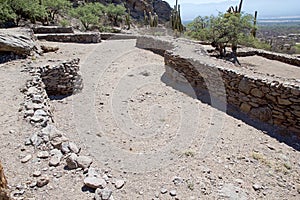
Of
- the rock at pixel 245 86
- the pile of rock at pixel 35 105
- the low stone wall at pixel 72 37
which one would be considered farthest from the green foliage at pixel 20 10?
the rock at pixel 245 86

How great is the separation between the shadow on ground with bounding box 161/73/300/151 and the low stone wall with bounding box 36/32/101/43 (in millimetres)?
9070

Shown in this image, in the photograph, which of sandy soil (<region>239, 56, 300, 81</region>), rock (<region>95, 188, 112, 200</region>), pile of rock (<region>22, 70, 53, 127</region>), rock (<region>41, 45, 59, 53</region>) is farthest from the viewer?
rock (<region>41, 45, 59, 53</region>)

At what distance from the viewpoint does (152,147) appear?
15.3 ft

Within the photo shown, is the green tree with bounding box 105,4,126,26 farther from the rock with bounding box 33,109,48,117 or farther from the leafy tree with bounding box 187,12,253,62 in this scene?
the rock with bounding box 33,109,48,117

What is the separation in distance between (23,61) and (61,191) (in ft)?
20.6

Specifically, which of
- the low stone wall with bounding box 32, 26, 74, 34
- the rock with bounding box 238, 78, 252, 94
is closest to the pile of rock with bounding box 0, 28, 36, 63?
the rock with bounding box 238, 78, 252, 94

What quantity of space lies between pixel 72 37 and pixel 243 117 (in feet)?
41.3

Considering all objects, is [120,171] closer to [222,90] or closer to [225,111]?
[225,111]

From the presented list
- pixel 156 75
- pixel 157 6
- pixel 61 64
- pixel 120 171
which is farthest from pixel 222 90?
pixel 157 6

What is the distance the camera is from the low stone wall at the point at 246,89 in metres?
5.34

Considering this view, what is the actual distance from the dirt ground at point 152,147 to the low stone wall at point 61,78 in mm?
342

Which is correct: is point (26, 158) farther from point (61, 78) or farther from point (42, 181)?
point (61, 78)

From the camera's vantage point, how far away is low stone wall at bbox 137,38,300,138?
534 centimetres

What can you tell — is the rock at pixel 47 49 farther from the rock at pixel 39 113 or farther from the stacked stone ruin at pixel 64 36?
the rock at pixel 39 113
